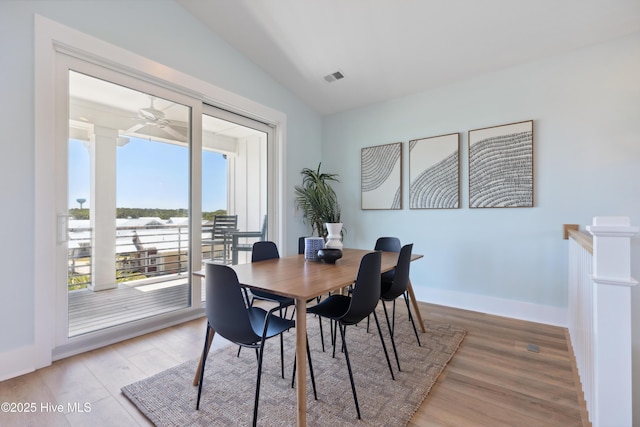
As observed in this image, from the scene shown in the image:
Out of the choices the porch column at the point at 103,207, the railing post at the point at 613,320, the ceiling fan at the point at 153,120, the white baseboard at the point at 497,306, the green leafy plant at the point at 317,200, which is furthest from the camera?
the green leafy plant at the point at 317,200

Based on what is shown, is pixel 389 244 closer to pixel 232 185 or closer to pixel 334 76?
pixel 232 185

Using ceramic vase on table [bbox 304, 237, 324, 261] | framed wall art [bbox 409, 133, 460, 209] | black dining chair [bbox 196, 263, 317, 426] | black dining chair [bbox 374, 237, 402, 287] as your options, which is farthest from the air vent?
black dining chair [bbox 196, 263, 317, 426]

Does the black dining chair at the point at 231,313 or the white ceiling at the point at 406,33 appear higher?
the white ceiling at the point at 406,33

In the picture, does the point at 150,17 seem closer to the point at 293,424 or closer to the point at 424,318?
the point at 293,424

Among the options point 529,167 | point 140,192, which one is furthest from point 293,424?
point 529,167

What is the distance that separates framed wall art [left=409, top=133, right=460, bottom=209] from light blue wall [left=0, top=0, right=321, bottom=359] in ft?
8.59

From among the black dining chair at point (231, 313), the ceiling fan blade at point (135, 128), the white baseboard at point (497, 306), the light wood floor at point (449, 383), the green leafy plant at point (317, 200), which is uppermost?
the ceiling fan blade at point (135, 128)

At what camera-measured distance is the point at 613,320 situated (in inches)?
41.1

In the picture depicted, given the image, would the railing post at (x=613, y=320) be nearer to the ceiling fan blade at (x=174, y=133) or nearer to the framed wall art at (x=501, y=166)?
the framed wall art at (x=501, y=166)

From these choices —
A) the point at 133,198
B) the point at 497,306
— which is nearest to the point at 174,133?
the point at 133,198

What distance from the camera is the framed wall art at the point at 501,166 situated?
116 inches

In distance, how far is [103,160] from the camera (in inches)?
95.8

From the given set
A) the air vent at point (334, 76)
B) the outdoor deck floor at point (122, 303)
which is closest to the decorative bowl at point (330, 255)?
the outdoor deck floor at point (122, 303)

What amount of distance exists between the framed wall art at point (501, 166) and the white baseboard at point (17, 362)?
406 centimetres
